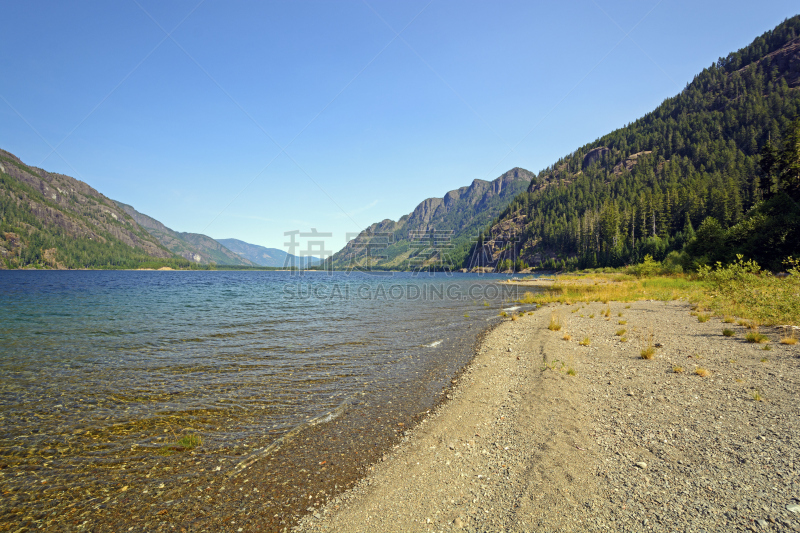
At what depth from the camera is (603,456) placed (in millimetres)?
6996

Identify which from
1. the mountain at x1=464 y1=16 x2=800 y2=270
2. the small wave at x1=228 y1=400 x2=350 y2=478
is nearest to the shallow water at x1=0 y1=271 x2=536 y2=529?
the small wave at x1=228 y1=400 x2=350 y2=478

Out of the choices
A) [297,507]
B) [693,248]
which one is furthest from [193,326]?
[693,248]

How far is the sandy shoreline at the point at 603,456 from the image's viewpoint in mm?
5234

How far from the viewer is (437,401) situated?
11.6 meters

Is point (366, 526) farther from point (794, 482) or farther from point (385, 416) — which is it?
point (794, 482)

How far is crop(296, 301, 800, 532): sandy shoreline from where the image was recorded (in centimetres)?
523

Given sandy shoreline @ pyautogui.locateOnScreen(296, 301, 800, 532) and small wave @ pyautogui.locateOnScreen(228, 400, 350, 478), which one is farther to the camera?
small wave @ pyautogui.locateOnScreen(228, 400, 350, 478)

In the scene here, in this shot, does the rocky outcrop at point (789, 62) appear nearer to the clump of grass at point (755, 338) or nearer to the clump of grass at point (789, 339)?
the clump of grass at point (789, 339)

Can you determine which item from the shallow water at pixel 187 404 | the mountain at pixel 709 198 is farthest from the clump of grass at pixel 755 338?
the mountain at pixel 709 198

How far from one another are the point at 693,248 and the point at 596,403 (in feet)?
210

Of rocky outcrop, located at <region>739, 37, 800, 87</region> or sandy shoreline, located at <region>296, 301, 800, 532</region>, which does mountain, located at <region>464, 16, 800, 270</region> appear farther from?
sandy shoreline, located at <region>296, 301, 800, 532</region>

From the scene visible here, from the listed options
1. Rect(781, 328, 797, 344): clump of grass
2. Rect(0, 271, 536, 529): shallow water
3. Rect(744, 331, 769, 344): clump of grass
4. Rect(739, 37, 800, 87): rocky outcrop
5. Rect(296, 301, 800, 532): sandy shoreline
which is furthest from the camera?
Rect(739, 37, 800, 87): rocky outcrop

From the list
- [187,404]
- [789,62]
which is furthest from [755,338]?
[789,62]

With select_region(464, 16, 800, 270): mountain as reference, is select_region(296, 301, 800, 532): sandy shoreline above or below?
below
